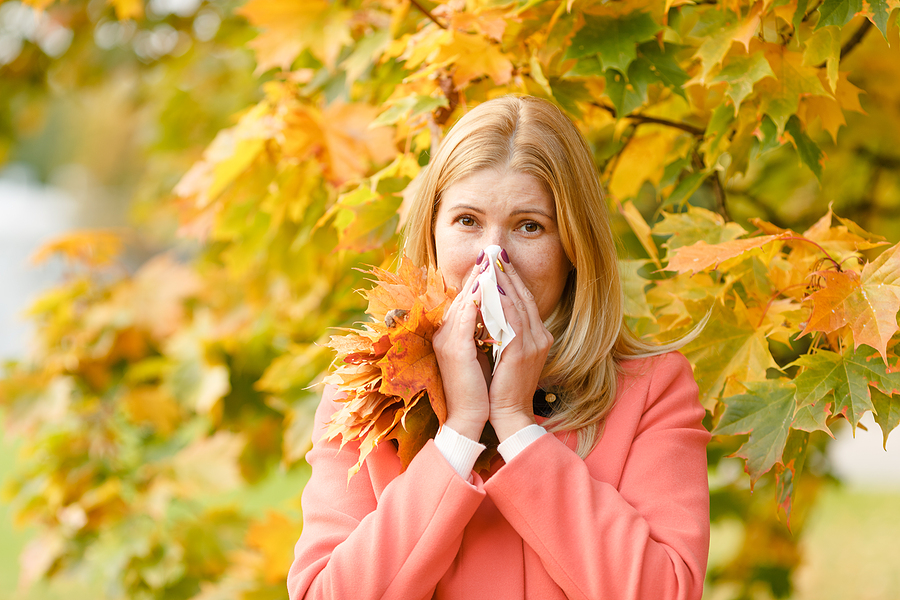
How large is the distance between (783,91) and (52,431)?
3.70m

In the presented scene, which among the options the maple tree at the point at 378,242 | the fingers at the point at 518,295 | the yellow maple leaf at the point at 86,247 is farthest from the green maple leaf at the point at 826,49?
the yellow maple leaf at the point at 86,247

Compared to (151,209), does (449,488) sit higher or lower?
higher

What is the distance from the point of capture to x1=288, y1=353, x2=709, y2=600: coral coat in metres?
1.36

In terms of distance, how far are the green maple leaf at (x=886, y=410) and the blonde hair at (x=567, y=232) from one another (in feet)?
1.38

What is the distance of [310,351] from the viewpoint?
264cm

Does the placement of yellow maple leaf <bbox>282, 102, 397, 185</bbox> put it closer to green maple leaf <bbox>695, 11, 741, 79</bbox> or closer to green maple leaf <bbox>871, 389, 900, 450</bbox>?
green maple leaf <bbox>695, 11, 741, 79</bbox>

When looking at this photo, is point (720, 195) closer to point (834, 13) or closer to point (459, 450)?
point (834, 13)

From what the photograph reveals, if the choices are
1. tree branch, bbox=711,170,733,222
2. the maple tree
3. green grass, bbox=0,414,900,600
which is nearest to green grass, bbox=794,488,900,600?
green grass, bbox=0,414,900,600

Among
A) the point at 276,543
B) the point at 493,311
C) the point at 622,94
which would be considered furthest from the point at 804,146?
the point at 276,543

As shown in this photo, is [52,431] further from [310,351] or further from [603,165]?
[603,165]

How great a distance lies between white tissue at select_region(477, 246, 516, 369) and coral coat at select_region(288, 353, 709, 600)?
210 millimetres

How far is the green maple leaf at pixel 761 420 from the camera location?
1.64m

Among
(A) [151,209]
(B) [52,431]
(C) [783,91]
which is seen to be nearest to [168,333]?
(B) [52,431]

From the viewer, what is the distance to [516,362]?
1.47m
